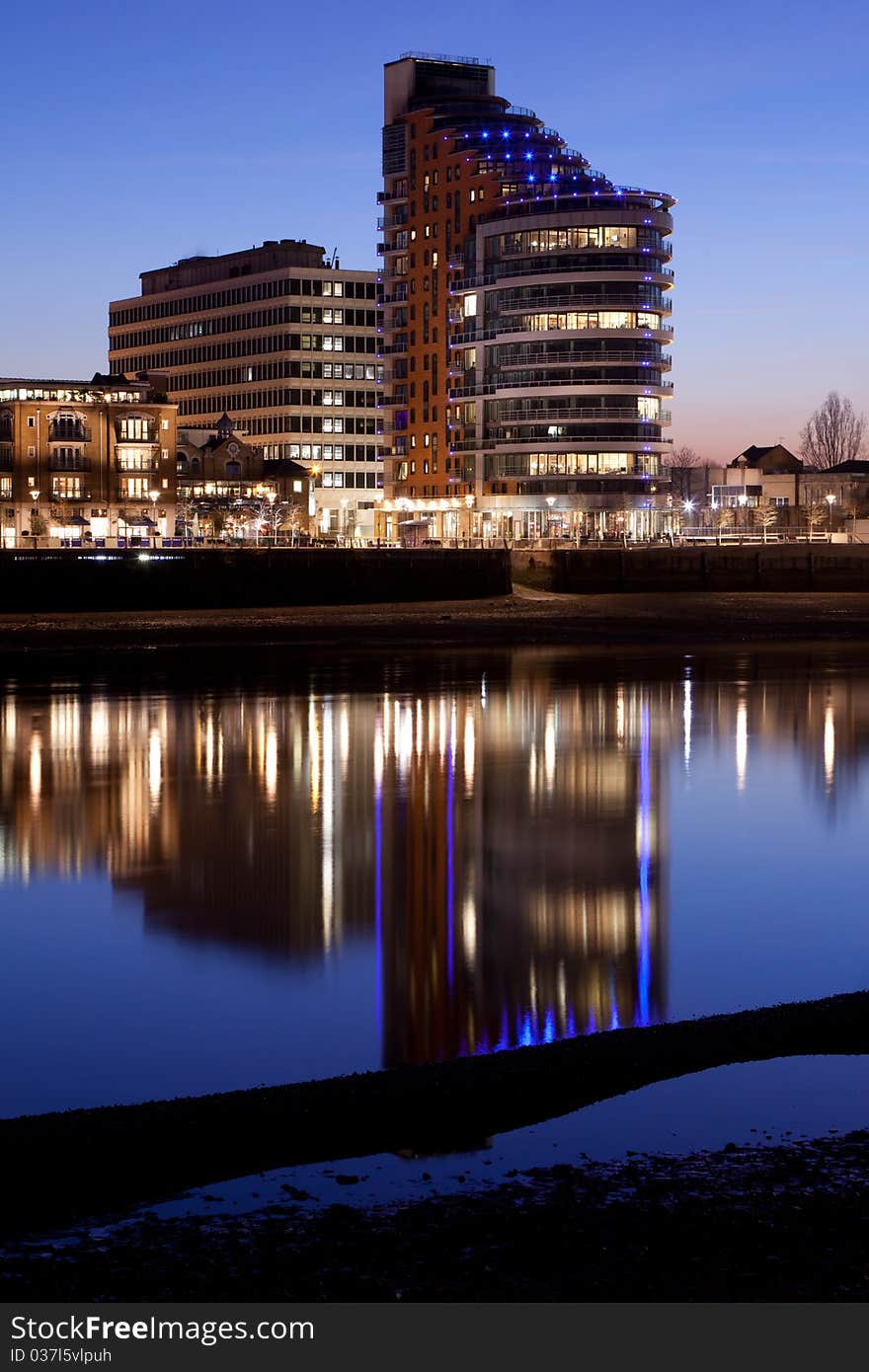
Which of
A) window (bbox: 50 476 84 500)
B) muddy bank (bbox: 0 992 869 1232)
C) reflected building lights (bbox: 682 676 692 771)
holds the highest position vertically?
window (bbox: 50 476 84 500)

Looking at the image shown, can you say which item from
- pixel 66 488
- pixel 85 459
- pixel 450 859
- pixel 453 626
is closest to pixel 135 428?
pixel 85 459

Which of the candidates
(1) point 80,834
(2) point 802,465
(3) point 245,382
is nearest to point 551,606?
(1) point 80,834

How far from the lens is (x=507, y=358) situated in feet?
456

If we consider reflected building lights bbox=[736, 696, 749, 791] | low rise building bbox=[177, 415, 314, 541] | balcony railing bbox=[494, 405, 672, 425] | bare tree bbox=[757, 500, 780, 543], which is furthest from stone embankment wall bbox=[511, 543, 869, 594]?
reflected building lights bbox=[736, 696, 749, 791]

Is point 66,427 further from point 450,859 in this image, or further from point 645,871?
point 645,871

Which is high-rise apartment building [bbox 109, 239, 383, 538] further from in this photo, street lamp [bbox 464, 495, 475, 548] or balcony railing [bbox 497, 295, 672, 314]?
balcony railing [bbox 497, 295, 672, 314]

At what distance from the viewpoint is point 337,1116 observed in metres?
11.0

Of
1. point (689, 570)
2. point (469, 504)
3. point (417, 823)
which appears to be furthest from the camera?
point (469, 504)

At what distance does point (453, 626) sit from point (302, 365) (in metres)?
Result: 108

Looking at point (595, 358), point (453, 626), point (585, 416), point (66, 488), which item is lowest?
point (453, 626)

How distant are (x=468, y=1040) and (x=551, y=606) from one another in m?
74.6

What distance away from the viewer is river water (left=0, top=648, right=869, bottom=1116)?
13.9m

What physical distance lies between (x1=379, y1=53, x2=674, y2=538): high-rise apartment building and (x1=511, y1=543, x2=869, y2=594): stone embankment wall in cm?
2221

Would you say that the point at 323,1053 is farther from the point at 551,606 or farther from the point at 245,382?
the point at 245,382
